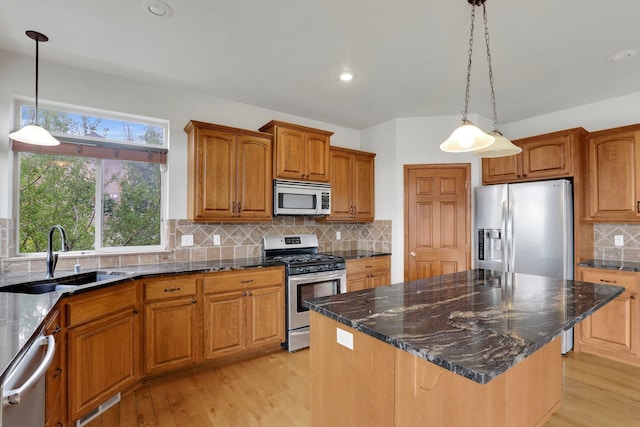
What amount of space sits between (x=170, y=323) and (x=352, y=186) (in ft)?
8.58

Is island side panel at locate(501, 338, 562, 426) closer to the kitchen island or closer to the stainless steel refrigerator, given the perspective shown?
the kitchen island

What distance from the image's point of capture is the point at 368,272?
12.5 feet

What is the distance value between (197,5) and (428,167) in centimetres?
303

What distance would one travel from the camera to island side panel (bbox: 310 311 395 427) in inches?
49.4

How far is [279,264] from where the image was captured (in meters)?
3.09

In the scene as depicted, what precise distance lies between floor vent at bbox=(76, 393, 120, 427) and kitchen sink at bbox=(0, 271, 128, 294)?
0.84 meters

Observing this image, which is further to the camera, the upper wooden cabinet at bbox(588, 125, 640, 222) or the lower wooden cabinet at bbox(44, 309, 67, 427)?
the upper wooden cabinet at bbox(588, 125, 640, 222)

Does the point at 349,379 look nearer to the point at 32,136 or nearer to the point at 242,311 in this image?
the point at 242,311

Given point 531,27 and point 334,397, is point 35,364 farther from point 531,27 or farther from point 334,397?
point 531,27

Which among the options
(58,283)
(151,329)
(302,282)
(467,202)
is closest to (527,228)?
(467,202)

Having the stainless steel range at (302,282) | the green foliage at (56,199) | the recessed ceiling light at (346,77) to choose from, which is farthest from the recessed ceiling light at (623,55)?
the green foliage at (56,199)

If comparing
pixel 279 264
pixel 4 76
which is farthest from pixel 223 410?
pixel 4 76

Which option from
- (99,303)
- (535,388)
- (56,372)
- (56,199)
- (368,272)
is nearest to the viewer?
(56,372)

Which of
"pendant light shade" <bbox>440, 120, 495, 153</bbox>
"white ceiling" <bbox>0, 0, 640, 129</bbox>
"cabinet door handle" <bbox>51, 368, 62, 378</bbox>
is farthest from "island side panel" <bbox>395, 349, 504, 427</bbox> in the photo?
"white ceiling" <bbox>0, 0, 640, 129</bbox>
